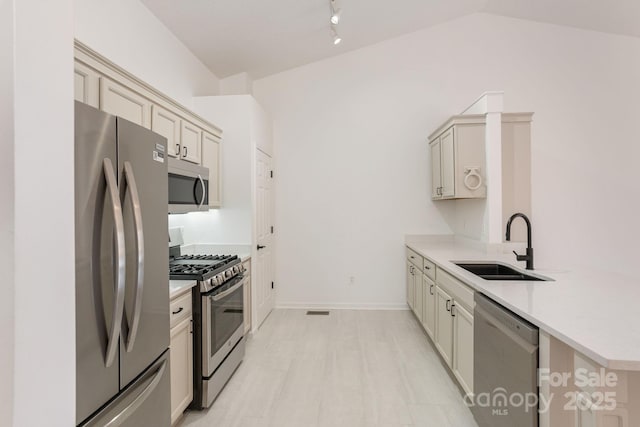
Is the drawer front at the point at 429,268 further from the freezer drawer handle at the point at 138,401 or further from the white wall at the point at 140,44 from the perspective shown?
the white wall at the point at 140,44

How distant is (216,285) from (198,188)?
93 centimetres

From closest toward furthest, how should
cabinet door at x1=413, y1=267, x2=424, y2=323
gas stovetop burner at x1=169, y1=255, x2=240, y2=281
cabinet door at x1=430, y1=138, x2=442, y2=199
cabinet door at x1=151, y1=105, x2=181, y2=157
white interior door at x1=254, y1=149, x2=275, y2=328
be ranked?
gas stovetop burner at x1=169, y1=255, x2=240, y2=281 → cabinet door at x1=151, y1=105, x2=181, y2=157 → cabinet door at x1=413, y1=267, x2=424, y2=323 → white interior door at x1=254, y1=149, x2=275, y2=328 → cabinet door at x1=430, y1=138, x2=442, y2=199

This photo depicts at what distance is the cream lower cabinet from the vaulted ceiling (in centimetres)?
254

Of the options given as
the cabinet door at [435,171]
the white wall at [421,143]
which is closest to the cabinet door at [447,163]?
the cabinet door at [435,171]

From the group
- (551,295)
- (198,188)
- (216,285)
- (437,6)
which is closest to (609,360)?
(551,295)

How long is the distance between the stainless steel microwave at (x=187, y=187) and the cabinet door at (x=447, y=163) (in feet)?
8.26

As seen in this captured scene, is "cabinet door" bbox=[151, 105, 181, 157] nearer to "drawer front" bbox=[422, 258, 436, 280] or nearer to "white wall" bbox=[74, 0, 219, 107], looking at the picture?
"white wall" bbox=[74, 0, 219, 107]

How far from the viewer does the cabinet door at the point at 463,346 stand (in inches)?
85.0

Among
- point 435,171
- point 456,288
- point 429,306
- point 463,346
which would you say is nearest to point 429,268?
point 429,306

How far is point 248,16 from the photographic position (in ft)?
10.5

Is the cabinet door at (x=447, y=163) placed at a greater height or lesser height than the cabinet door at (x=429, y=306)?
greater

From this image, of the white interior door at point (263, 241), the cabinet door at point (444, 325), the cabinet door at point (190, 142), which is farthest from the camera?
the white interior door at point (263, 241)

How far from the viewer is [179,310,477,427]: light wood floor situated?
2.20 m

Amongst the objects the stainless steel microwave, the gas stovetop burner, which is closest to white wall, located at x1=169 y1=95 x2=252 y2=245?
the stainless steel microwave
